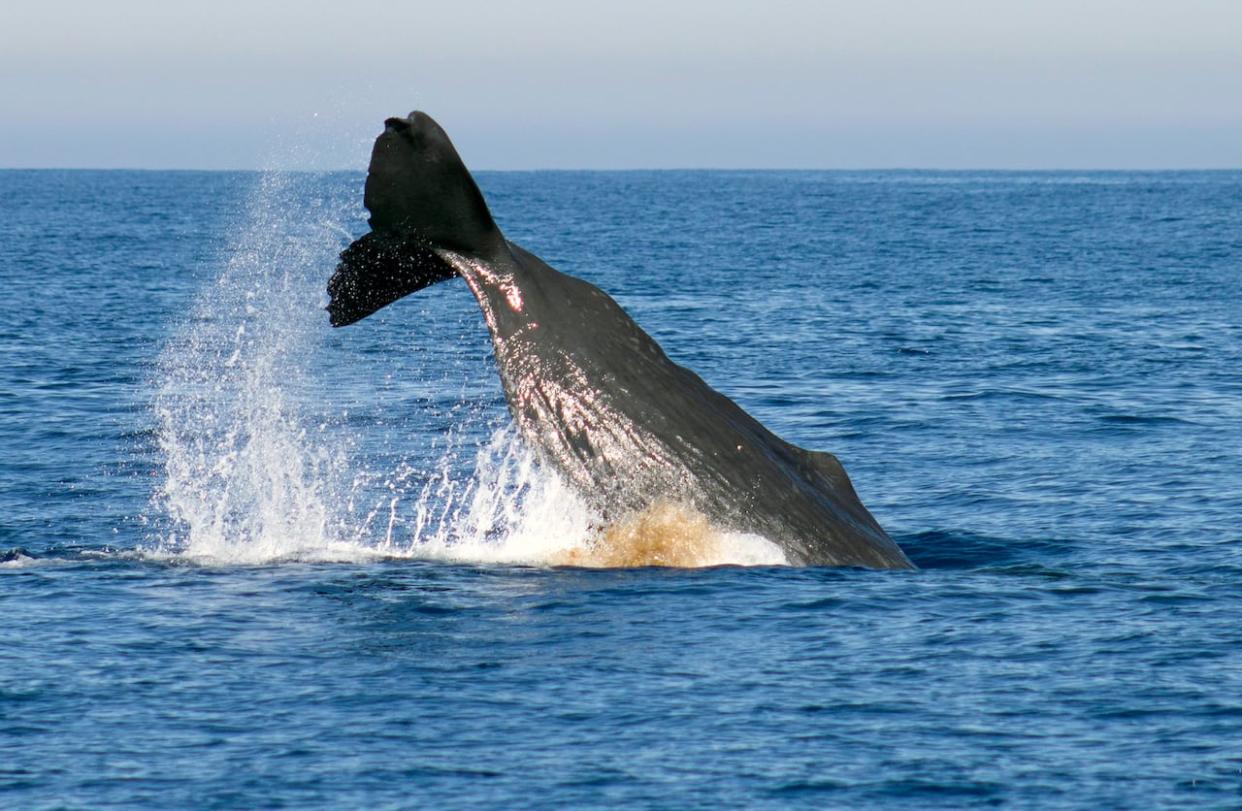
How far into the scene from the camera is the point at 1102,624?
547 inches

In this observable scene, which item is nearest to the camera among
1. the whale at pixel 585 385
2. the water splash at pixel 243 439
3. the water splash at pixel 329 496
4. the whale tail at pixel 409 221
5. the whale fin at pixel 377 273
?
the whale tail at pixel 409 221

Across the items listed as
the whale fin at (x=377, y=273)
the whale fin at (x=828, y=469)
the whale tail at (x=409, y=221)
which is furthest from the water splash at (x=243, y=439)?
the whale fin at (x=828, y=469)

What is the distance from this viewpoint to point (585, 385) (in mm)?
14500

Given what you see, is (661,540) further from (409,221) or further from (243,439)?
(243,439)

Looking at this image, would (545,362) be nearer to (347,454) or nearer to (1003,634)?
(1003,634)

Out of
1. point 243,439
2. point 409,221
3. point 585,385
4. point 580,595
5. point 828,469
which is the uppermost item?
point 409,221

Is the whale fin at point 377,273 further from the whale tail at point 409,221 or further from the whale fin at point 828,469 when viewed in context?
the whale fin at point 828,469

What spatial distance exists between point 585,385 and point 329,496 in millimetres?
6979

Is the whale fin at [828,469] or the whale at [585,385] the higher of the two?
the whale at [585,385]

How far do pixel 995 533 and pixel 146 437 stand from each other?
1261 centimetres

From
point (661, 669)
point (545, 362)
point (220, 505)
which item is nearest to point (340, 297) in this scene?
point (545, 362)

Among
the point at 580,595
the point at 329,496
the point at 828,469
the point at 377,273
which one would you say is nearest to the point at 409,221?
the point at 377,273

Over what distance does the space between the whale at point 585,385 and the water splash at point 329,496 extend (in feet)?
1.04

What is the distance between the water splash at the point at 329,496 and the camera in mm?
14984
